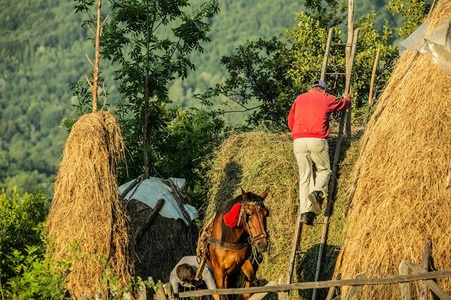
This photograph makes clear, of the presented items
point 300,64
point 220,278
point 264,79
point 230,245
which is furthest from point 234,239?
point 264,79

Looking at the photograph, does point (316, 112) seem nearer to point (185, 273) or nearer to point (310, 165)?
point (310, 165)

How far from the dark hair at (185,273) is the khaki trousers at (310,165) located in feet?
6.20

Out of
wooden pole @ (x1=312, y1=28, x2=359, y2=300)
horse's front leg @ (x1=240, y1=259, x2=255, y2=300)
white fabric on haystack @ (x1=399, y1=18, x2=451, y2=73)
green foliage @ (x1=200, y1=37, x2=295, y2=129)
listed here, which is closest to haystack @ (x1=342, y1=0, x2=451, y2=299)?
white fabric on haystack @ (x1=399, y1=18, x2=451, y2=73)

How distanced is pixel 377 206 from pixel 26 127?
120203mm

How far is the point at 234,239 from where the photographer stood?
15492 millimetres

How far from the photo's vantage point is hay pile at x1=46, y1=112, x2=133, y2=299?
15664 mm

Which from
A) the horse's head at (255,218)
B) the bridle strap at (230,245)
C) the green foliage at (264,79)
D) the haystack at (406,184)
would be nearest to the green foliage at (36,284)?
the horse's head at (255,218)

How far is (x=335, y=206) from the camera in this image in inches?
642

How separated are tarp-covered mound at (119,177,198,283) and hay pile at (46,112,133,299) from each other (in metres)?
4.44

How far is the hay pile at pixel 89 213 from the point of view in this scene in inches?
617

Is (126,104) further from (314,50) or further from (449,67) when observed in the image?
(449,67)

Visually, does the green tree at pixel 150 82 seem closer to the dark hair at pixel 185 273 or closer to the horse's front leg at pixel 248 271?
the dark hair at pixel 185 273

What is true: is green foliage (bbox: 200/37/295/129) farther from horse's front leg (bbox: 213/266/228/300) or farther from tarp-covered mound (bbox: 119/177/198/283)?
horse's front leg (bbox: 213/266/228/300)

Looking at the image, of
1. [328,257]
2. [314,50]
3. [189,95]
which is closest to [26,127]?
[189,95]
